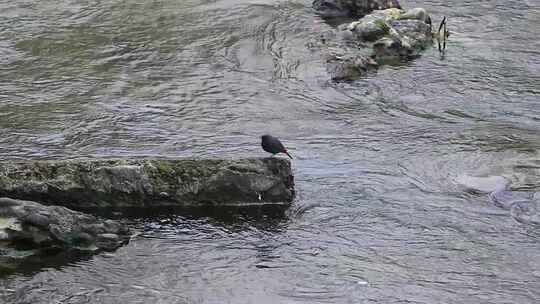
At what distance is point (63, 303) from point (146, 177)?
1556 millimetres

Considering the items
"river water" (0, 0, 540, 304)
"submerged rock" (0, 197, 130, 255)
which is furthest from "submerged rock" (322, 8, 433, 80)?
"submerged rock" (0, 197, 130, 255)

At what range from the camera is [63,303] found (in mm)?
5711

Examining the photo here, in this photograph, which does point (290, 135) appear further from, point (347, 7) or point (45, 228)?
point (347, 7)

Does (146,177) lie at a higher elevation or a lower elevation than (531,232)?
higher

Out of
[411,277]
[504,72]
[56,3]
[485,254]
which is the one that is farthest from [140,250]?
[56,3]

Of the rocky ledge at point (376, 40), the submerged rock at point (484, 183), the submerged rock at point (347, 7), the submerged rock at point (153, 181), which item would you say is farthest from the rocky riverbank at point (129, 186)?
the submerged rock at point (347, 7)

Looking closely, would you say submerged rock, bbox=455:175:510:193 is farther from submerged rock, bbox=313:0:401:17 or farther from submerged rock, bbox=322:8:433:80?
submerged rock, bbox=313:0:401:17

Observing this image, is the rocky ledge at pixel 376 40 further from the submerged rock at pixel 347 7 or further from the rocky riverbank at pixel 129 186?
the rocky riverbank at pixel 129 186

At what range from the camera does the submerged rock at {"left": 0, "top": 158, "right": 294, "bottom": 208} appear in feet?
22.6

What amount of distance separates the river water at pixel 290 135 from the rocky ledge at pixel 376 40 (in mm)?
209

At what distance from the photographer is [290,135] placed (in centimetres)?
879

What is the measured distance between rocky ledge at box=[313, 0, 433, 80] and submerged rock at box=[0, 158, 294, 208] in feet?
11.1

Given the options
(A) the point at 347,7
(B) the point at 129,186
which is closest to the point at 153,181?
(B) the point at 129,186

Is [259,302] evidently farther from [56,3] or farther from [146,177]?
[56,3]
